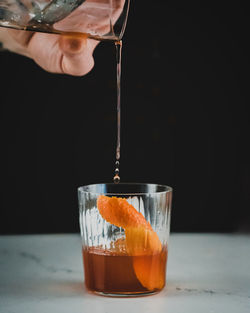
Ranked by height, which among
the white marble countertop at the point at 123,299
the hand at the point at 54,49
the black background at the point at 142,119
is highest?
the hand at the point at 54,49

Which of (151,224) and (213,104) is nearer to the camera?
(151,224)

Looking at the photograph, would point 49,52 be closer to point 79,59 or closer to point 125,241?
point 79,59

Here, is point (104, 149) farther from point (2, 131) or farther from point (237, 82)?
point (237, 82)

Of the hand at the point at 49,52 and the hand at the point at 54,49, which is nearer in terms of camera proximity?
the hand at the point at 54,49

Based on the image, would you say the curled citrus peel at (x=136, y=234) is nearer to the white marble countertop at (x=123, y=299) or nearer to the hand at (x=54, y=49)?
the white marble countertop at (x=123, y=299)

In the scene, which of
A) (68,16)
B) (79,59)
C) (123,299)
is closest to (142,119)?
(79,59)

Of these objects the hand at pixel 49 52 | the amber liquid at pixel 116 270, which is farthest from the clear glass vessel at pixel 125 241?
the hand at pixel 49 52

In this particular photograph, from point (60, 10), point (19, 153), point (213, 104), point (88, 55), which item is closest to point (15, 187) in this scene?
point (19, 153)
